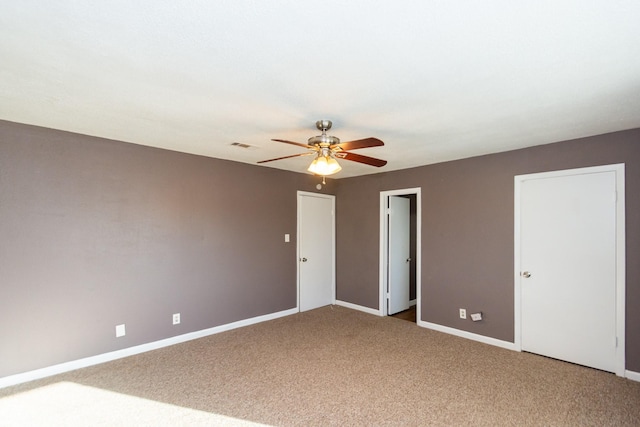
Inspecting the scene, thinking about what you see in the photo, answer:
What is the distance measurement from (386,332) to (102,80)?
4.11m

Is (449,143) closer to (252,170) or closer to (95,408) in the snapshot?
(252,170)

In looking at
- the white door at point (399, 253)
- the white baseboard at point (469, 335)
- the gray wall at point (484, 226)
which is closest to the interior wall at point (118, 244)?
the white door at point (399, 253)

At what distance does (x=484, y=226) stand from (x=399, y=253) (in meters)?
1.65

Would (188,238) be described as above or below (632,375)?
above

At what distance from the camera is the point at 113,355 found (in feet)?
11.4

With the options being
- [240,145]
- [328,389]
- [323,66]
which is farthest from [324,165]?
[328,389]

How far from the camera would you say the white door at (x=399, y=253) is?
531cm

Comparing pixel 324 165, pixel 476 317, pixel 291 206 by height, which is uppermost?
pixel 324 165

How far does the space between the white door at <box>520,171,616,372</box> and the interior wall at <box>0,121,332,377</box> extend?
11.0 feet

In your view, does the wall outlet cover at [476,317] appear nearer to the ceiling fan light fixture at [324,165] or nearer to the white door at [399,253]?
the white door at [399,253]

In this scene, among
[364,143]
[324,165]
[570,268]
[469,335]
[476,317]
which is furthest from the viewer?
[469,335]

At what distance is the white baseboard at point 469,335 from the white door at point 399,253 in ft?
2.55

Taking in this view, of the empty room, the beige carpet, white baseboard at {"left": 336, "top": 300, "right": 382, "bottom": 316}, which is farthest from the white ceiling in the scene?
white baseboard at {"left": 336, "top": 300, "right": 382, "bottom": 316}

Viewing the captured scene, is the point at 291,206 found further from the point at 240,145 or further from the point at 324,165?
the point at 324,165
